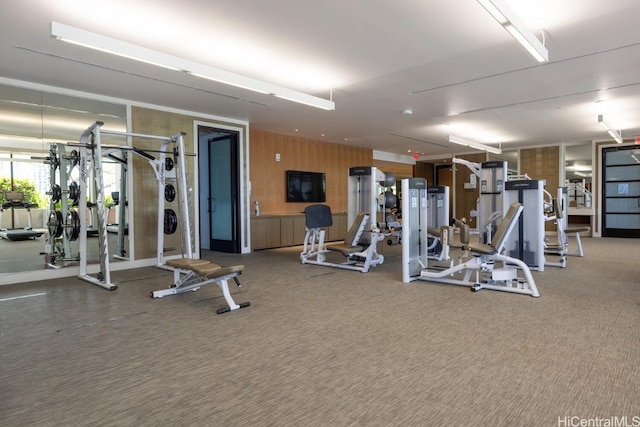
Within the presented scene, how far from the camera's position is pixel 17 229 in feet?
17.5

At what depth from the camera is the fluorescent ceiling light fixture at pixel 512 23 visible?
114 inches

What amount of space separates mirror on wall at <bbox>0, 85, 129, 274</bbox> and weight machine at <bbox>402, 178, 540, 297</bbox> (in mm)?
4295

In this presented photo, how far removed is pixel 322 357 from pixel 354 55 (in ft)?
11.1

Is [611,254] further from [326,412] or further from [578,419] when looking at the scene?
[326,412]

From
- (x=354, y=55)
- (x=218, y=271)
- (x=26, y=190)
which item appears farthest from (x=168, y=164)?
(x=354, y=55)

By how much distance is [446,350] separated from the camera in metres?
2.79

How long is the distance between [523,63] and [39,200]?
666cm

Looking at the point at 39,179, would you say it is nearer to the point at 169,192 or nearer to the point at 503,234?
the point at 169,192

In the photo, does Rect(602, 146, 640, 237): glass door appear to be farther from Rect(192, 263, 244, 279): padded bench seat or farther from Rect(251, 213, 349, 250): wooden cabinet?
Rect(192, 263, 244, 279): padded bench seat

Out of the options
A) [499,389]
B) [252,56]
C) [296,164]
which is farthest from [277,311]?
[296,164]

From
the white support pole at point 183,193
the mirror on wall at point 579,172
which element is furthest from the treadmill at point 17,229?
the mirror on wall at point 579,172

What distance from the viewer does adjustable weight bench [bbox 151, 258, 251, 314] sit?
12.7ft

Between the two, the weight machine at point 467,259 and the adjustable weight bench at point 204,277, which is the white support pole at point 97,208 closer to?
the adjustable weight bench at point 204,277

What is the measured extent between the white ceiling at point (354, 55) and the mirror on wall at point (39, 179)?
0.80 ft
